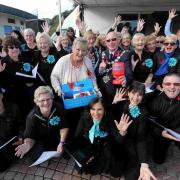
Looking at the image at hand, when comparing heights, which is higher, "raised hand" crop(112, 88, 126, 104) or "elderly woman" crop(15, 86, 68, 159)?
"raised hand" crop(112, 88, 126, 104)

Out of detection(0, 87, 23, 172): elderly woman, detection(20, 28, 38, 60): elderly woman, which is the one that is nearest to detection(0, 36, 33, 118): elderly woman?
detection(0, 87, 23, 172): elderly woman

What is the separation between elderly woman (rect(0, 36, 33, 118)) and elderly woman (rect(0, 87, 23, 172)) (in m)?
0.48

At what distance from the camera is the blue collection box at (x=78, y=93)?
354cm

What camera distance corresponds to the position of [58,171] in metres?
3.44

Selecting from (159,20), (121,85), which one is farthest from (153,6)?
(121,85)

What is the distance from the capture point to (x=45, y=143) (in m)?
3.56

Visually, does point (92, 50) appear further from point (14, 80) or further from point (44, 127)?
point (44, 127)

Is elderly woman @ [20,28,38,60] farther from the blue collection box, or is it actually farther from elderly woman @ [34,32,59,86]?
the blue collection box

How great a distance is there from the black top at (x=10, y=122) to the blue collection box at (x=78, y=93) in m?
0.78

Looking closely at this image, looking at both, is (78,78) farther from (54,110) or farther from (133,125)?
(133,125)

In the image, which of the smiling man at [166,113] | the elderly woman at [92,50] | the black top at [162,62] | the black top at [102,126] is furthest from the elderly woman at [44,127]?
the black top at [162,62]

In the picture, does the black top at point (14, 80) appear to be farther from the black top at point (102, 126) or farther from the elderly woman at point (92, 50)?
the black top at point (102, 126)

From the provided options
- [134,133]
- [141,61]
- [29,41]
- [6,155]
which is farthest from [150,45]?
[6,155]

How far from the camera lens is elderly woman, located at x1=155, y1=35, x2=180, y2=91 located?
4.22m
